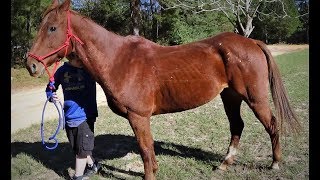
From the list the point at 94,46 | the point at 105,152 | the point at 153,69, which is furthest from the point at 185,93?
the point at 105,152

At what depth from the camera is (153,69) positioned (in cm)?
378

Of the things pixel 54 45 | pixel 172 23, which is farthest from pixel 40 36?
pixel 172 23

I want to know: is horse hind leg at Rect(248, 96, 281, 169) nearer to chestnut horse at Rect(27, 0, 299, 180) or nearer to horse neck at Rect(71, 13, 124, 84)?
chestnut horse at Rect(27, 0, 299, 180)

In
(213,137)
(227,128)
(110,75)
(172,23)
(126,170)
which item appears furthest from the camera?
(172,23)

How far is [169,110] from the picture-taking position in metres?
3.93

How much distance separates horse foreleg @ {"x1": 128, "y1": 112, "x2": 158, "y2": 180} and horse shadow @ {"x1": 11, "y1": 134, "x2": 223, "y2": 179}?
0.54 metres

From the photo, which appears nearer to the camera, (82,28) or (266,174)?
(82,28)

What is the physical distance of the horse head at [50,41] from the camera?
3.38 metres

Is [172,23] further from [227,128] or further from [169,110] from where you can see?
[169,110]

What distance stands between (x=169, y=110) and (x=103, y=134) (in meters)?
2.64

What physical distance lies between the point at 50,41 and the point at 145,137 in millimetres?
1450

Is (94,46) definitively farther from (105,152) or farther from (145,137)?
(105,152)

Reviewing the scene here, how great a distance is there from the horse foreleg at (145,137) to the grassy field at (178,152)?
41 centimetres

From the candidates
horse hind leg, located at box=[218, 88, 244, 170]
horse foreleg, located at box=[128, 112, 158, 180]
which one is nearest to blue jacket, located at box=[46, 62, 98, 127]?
horse foreleg, located at box=[128, 112, 158, 180]
